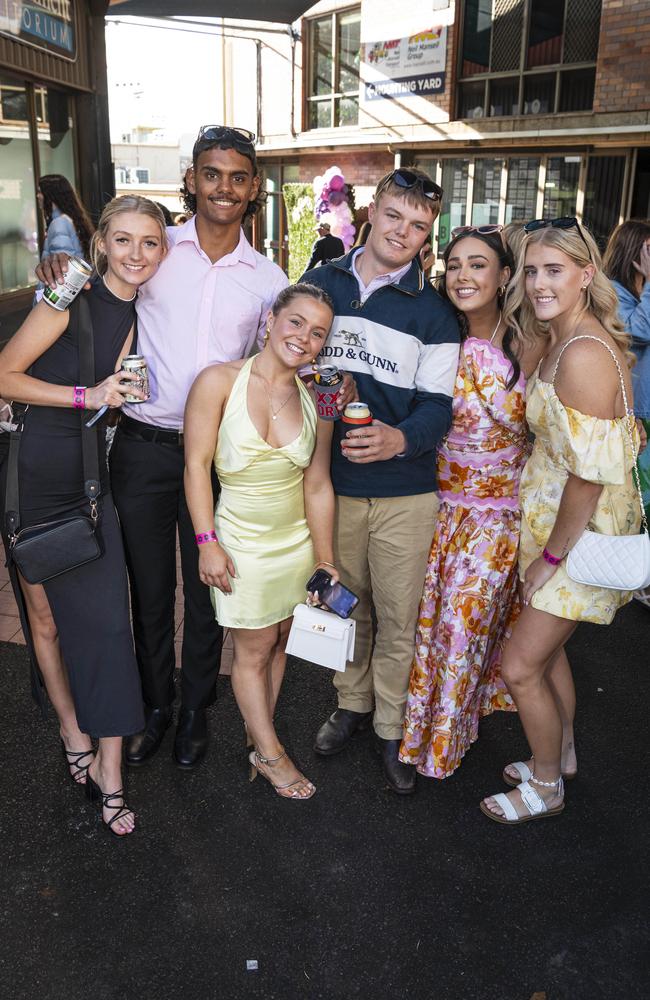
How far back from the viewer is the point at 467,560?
3.17m

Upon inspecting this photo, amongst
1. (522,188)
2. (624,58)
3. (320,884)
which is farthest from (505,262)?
(522,188)

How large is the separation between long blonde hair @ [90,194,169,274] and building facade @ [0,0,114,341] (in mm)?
5318

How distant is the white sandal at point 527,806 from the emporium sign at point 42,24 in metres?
6.84

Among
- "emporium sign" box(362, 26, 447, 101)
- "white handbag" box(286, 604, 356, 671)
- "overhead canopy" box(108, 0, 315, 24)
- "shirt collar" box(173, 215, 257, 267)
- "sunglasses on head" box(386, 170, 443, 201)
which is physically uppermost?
"emporium sign" box(362, 26, 447, 101)

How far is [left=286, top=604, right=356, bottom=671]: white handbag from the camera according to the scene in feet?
9.55

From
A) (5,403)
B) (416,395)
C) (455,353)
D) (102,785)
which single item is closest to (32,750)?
(102,785)

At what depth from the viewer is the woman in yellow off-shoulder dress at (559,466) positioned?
265 cm

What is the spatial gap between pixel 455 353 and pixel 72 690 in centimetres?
187

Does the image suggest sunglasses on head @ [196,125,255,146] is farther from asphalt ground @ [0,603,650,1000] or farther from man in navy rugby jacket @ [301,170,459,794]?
asphalt ground @ [0,603,650,1000]

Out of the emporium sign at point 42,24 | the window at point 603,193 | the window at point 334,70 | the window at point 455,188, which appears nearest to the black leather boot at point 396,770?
the emporium sign at point 42,24

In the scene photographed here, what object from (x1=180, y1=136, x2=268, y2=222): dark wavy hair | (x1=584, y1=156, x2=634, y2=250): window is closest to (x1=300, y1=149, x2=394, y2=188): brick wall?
(x1=584, y1=156, x2=634, y2=250): window

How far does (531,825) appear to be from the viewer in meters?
3.07

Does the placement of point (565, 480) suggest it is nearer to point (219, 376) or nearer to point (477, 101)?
point (219, 376)

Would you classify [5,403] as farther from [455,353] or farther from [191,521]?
[455,353]
